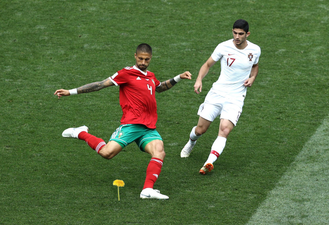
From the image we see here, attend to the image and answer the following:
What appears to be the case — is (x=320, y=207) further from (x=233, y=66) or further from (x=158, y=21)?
(x=158, y=21)

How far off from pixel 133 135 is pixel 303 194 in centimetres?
225

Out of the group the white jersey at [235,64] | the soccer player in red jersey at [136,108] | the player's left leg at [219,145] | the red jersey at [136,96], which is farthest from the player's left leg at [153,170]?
the white jersey at [235,64]

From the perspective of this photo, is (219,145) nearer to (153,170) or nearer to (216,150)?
(216,150)

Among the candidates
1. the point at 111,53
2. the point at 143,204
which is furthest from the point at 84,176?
the point at 111,53

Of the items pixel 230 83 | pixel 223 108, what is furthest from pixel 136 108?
pixel 230 83

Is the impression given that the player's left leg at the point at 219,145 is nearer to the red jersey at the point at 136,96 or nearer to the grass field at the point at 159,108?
the grass field at the point at 159,108

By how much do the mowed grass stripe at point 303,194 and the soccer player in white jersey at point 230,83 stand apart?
1.02 metres

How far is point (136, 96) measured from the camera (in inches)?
256

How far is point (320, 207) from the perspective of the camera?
19.6 feet

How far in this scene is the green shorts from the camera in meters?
6.44

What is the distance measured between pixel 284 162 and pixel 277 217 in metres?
1.76

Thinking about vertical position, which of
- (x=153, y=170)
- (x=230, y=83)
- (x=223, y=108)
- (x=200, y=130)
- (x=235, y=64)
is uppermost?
(x=235, y=64)

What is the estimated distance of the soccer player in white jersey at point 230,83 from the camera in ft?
22.7

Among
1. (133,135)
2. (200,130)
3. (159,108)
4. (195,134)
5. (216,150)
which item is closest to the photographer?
(133,135)
